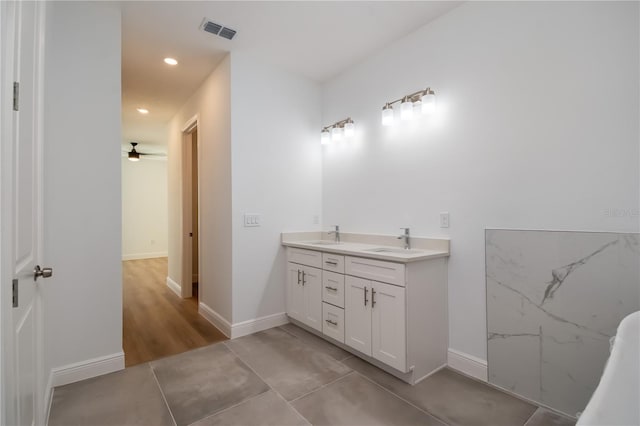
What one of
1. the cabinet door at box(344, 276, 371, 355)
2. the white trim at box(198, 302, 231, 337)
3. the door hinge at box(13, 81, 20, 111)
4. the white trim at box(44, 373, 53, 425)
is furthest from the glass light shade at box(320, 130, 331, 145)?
the white trim at box(44, 373, 53, 425)

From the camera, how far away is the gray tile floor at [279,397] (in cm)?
167

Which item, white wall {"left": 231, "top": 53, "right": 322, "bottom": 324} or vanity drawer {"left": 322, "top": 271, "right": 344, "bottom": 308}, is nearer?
vanity drawer {"left": 322, "top": 271, "right": 344, "bottom": 308}

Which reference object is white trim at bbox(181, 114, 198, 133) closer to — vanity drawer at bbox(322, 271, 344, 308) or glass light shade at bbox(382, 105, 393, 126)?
glass light shade at bbox(382, 105, 393, 126)

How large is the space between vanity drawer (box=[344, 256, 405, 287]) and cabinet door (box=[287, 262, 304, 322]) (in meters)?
0.70

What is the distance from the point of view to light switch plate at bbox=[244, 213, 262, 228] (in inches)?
113

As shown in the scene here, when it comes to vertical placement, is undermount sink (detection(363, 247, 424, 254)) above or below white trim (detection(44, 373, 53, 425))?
above

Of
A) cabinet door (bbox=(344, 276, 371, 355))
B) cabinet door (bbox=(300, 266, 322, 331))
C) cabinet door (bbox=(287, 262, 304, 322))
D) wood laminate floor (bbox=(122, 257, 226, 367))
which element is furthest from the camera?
cabinet door (bbox=(287, 262, 304, 322))

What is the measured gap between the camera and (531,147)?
1856 millimetres

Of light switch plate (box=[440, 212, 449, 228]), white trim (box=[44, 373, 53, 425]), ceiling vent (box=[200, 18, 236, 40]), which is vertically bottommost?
white trim (box=[44, 373, 53, 425])

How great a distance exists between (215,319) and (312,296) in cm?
112

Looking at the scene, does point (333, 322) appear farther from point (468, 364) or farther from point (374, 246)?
point (468, 364)

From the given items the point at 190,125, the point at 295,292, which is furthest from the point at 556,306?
the point at 190,125

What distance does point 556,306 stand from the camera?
1750mm

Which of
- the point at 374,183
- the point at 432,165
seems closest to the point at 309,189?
the point at 374,183
